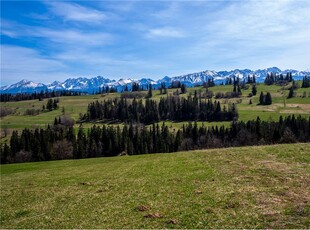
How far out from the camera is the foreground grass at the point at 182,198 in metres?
15.3

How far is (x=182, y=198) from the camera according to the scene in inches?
782

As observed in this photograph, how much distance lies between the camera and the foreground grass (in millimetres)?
15344

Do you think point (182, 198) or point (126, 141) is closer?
point (182, 198)

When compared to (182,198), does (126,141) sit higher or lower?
lower

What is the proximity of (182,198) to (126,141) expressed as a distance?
125 meters

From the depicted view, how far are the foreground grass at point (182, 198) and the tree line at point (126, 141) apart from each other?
320ft

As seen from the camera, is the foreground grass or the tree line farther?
the tree line

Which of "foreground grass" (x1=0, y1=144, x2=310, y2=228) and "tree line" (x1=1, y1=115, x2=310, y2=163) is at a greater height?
"foreground grass" (x1=0, y1=144, x2=310, y2=228)

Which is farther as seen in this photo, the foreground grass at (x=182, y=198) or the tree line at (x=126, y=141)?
the tree line at (x=126, y=141)

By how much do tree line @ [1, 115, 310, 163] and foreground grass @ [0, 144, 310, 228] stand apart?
97499 mm

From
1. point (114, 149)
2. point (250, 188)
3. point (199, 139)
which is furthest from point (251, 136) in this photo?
point (250, 188)

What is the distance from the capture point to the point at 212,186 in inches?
858

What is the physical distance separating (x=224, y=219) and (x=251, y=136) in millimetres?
128974

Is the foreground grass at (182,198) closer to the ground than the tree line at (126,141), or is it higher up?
higher up
